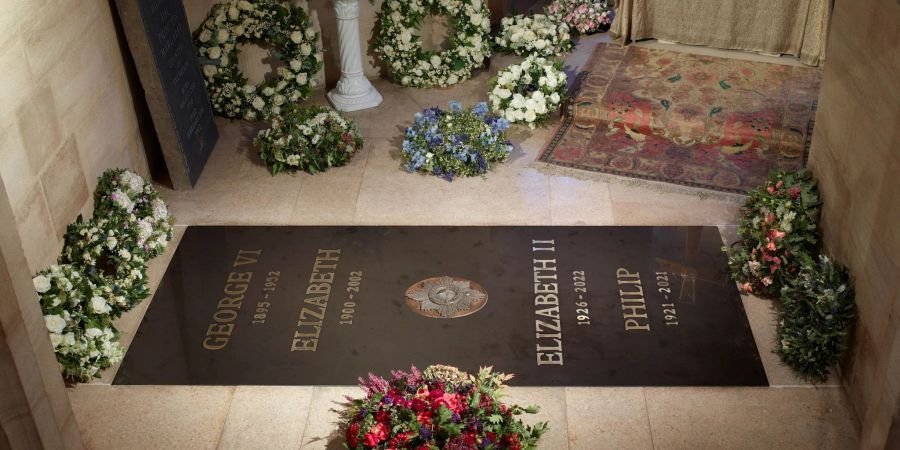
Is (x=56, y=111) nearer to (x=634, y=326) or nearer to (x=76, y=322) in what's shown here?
(x=76, y=322)

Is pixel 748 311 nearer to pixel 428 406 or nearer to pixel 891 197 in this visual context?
pixel 891 197

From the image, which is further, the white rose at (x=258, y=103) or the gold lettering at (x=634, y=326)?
the white rose at (x=258, y=103)

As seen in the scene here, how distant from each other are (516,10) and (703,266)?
4.32m

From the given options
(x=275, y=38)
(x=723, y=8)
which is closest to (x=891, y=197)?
(x=723, y=8)

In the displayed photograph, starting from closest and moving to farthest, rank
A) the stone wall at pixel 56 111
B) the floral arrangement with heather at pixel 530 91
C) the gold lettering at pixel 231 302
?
the stone wall at pixel 56 111, the gold lettering at pixel 231 302, the floral arrangement with heather at pixel 530 91

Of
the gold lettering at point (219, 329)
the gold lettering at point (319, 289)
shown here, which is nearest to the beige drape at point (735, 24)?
the gold lettering at point (319, 289)

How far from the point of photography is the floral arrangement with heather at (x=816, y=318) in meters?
4.61

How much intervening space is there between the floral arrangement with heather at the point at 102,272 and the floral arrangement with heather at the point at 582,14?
14.5 ft

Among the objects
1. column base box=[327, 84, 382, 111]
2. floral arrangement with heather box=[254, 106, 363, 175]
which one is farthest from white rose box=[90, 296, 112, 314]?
column base box=[327, 84, 382, 111]

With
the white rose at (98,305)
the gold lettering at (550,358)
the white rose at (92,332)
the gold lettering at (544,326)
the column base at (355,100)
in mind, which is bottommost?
the gold lettering at (550,358)

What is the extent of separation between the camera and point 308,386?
4.80 m

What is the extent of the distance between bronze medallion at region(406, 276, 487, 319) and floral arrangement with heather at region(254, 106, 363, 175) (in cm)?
164

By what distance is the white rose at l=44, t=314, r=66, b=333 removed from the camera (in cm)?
461

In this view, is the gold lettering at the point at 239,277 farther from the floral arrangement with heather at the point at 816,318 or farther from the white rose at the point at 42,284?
the floral arrangement with heather at the point at 816,318
